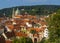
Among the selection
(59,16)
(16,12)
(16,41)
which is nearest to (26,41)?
(16,41)

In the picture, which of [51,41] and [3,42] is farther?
[3,42]

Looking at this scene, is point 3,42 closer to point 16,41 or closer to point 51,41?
point 16,41

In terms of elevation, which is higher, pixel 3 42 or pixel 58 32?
pixel 58 32

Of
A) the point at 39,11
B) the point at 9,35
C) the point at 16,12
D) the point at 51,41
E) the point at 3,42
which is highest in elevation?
the point at 51,41

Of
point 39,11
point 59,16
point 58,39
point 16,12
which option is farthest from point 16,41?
point 39,11

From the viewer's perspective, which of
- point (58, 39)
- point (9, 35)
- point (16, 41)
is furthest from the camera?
point (9, 35)

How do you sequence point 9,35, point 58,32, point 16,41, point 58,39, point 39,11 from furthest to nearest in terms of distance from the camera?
point 39,11 → point 9,35 → point 16,41 → point 58,32 → point 58,39

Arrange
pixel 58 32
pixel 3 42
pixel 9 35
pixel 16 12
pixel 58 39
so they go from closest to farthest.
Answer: pixel 58 39 → pixel 58 32 → pixel 3 42 → pixel 9 35 → pixel 16 12

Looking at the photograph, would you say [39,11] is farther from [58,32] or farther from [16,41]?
[58,32]

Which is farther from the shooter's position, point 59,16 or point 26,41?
point 26,41

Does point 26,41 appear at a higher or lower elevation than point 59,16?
lower
